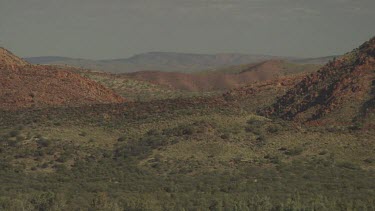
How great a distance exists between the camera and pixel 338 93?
79438 mm

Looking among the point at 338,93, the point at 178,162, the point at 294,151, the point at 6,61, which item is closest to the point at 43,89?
the point at 6,61

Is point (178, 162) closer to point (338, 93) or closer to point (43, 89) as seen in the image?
point (338, 93)

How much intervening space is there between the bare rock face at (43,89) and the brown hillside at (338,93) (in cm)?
2729

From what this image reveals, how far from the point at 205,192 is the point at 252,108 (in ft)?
186

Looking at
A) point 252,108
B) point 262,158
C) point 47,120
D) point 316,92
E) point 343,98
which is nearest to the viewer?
point 262,158

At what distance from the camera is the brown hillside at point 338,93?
74125 mm

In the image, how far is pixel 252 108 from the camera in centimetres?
9894

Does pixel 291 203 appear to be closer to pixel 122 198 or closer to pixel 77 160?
pixel 122 198

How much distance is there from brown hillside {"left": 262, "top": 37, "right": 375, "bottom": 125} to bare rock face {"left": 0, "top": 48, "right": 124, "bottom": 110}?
2729cm

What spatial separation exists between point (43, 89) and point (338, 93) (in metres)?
39.3

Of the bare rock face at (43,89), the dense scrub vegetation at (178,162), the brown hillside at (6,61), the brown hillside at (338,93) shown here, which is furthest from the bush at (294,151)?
the brown hillside at (6,61)

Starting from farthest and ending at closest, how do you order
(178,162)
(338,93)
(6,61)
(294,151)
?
(6,61), (338,93), (294,151), (178,162)

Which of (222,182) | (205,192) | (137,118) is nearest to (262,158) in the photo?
(222,182)

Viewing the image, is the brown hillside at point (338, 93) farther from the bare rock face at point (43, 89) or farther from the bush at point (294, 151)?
the bare rock face at point (43, 89)
